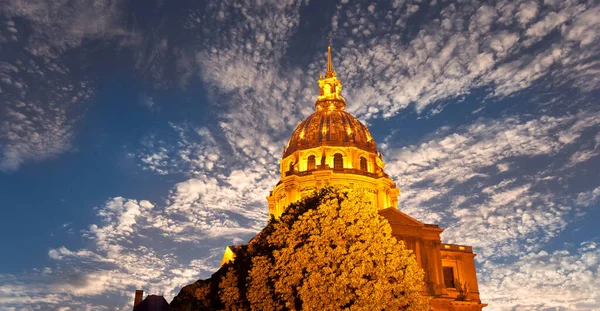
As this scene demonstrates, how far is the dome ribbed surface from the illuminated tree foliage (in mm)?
36105

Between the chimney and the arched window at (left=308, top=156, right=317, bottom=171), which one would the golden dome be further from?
the chimney

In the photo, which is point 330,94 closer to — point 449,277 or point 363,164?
point 363,164

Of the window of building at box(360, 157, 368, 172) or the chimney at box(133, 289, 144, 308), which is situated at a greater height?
the window of building at box(360, 157, 368, 172)

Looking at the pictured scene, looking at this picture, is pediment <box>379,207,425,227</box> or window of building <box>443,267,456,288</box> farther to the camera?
window of building <box>443,267,456,288</box>

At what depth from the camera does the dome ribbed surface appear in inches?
2594

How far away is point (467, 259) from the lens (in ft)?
169

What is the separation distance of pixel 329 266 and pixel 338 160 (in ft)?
128

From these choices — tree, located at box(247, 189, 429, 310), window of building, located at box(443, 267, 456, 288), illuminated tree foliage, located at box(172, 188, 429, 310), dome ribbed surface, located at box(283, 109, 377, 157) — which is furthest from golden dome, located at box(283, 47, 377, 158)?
tree, located at box(247, 189, 429, 310)

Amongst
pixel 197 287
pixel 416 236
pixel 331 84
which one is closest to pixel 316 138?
pixel 331 84

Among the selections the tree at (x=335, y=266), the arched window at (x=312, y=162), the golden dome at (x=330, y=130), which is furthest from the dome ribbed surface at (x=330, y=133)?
the tree at (x=335, y=266)

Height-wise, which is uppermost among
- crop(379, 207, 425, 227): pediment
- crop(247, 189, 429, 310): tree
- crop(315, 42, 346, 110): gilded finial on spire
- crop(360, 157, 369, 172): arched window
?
crop(315, 42, 346, 110): gilded finial on spire

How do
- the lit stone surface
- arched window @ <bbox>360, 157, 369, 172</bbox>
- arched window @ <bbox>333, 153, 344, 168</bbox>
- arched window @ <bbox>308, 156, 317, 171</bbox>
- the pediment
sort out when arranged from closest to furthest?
the pediment
the lit stone surface
arched window @ <bbox>333, 153, 344, 168</bbox>
arched window @ <bbox>308, 156, 317, 171</bbox>
arched window @ <bbox>360, 157, 369, 172</bbox>

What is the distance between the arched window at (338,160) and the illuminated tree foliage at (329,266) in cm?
3428

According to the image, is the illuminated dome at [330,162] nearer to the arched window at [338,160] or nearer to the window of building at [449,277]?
the arched window at [338,160]
